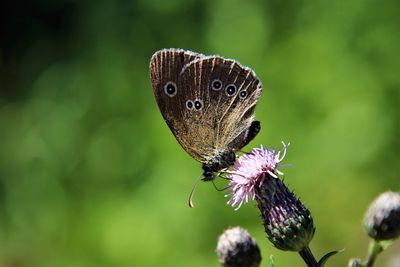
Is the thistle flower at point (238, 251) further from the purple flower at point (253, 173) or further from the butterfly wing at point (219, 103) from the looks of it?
the butterfly wing at point (219, 103)


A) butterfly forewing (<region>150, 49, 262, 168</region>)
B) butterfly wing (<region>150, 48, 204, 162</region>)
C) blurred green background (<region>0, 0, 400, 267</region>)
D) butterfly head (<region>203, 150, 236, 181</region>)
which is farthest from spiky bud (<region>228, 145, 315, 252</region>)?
blurred green background (<region>0, 0, 400, 267</region>)

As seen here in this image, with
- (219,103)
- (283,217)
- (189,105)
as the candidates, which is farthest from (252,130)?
(283,217)

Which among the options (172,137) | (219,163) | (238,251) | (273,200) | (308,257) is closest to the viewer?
(308,257)

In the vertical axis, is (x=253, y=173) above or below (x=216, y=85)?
below

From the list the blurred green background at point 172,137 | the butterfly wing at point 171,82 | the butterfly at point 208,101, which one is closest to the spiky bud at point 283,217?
the butterfly at point 208,101

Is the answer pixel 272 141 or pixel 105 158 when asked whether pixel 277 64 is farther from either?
pixel 105 158

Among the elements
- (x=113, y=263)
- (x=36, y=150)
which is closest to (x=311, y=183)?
(x=113, y=263)

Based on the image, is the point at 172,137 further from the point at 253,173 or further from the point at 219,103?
the point at 253,173
